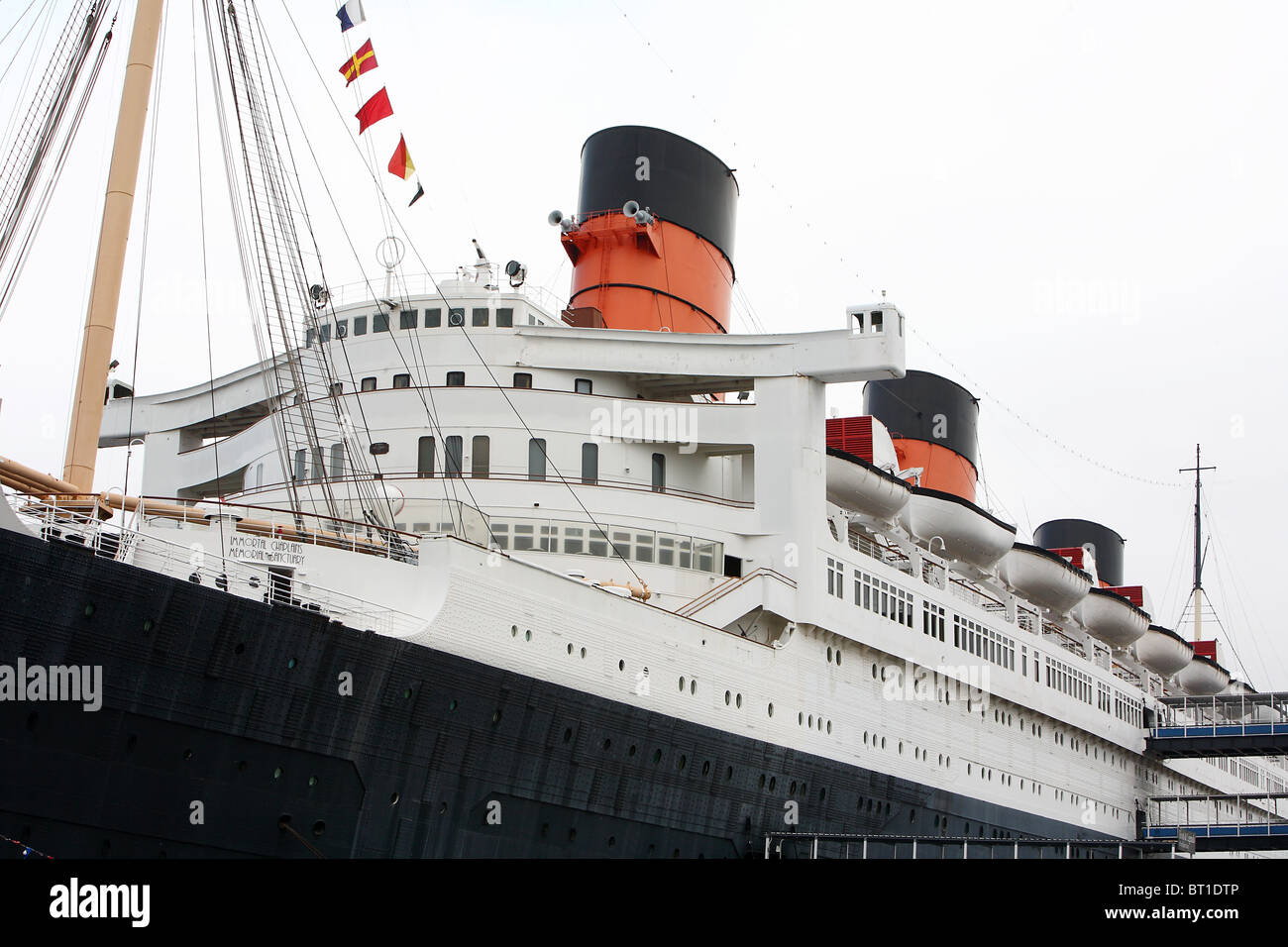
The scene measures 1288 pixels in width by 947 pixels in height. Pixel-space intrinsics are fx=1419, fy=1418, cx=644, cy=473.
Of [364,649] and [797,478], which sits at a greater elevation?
[797,478]

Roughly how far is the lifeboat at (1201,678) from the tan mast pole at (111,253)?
50015mm

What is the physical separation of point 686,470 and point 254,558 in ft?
39.7

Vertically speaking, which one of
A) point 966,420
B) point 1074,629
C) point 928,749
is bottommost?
point 928,749

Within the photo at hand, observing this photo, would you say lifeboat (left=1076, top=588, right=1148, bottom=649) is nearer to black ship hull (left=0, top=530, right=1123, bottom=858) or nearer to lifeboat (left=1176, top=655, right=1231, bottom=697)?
lifeboat (left=1176, top=655, right=1231, bottom=697)

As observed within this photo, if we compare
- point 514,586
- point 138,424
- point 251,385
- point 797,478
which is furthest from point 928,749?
point 138,424

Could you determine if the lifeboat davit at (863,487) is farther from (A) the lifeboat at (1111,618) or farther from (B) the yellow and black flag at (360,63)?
(A) the lifeboat at (1111,618)

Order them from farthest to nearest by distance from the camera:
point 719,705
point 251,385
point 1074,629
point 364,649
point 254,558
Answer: point 1074,629, point 251,385, point 719,705, point 254,558, point 364,649

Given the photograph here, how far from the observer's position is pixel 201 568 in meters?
18.5

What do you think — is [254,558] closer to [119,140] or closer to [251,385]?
[119,140]

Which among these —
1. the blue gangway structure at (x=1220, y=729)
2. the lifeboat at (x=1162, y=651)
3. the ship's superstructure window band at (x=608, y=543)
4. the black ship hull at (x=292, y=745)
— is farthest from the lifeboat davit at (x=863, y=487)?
the lifeboat at (x=1162, y=651)

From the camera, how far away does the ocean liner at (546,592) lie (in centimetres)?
1702

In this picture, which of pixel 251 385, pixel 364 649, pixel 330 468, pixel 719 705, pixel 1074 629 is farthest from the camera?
pixel 1074 629

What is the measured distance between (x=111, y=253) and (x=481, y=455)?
9.71 metres

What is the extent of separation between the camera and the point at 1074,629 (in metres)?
48.5
